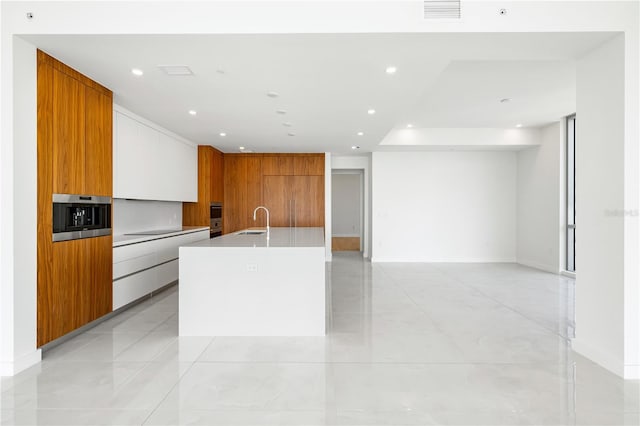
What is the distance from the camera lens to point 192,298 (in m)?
3.57

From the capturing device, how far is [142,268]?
4.74 meters

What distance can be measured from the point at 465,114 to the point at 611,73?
3791 millimetres

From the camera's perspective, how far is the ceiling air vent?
3389 mm

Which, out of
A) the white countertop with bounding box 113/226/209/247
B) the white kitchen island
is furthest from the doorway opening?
the white kitchen island

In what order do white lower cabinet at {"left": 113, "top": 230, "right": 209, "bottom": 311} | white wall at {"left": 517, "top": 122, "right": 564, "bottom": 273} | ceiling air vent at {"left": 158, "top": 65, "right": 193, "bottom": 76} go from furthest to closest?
white wall at {"left": 517, "top": 122, "right": 564, "bottom": 273} → white lower cabinet at {"left": 113, "top": 230, "right": 209, "bottom": 311} → ceiling air vent at {"left": 158, "top": 65, "right": 193, "bottom": 76}

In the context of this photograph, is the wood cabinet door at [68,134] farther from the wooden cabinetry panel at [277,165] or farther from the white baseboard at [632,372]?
the wooden cabinetry panel at [277,165]

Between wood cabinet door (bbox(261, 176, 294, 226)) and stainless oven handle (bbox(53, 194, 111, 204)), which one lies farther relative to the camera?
wood cabinet door (bbox(261, 176, 294, 226))

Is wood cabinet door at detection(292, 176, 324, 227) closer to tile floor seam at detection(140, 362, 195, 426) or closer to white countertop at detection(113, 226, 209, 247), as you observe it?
white countertop at detection(113, 226, 209, 247)

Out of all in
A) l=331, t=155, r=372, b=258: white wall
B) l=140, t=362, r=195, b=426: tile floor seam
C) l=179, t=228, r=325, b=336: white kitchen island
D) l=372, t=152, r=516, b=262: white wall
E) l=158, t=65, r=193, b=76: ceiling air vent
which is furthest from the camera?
l=331, t=155, r=372, b=258: white wall

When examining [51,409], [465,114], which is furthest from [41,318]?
[465,114]

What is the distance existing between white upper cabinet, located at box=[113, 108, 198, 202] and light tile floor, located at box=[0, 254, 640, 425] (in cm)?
176

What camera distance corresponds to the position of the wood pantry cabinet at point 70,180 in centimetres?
298

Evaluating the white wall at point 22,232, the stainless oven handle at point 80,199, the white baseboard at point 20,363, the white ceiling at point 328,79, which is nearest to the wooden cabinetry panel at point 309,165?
the white ceiling at point 328,79

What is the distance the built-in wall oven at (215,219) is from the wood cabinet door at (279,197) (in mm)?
1118
